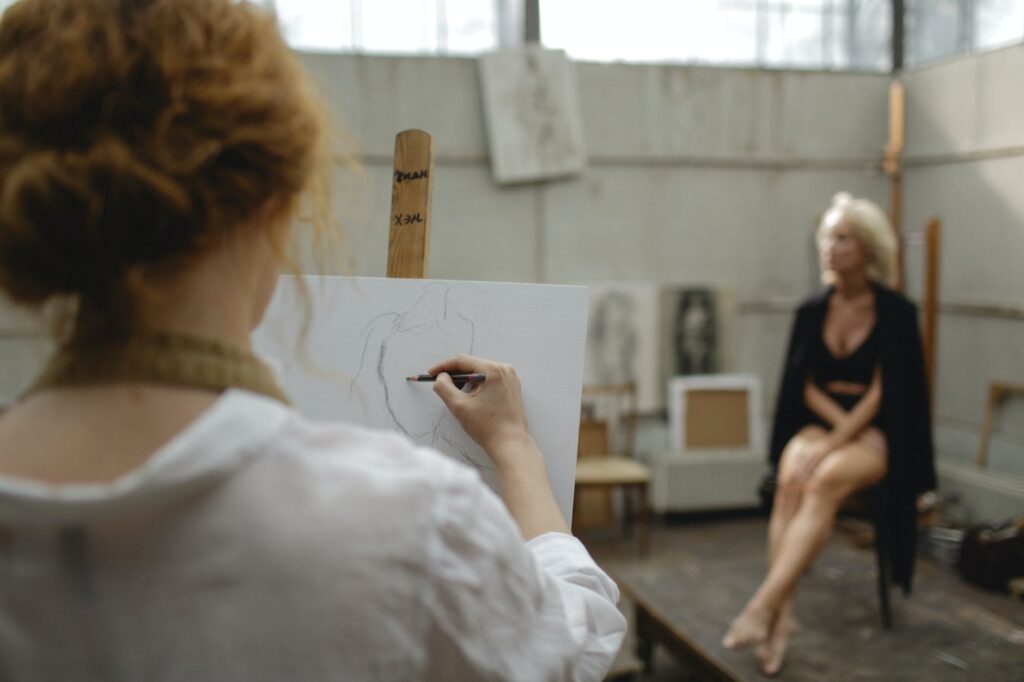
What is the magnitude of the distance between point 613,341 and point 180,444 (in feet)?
14.8

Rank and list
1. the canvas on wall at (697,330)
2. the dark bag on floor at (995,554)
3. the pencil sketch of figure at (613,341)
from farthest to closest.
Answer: the canvas on wall at (697,330) → the pencil sketch of figure at (613,341) → the dark bag on floor at (995,554)

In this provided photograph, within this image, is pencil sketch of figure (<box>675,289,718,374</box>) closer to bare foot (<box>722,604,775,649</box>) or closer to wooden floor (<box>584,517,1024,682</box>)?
wooden floor (<box>584,517,1024,682</box>)

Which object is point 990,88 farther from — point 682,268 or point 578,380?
point 578,380

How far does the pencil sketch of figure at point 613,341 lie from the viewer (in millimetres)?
4984

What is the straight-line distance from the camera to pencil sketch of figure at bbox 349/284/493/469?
1.26 m

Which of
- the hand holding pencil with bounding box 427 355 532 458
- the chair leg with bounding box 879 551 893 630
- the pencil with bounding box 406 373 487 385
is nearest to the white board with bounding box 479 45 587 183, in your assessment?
the chair leg with bounding box 879 551 893 630

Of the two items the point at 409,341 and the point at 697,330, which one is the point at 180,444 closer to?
the point at 409,341

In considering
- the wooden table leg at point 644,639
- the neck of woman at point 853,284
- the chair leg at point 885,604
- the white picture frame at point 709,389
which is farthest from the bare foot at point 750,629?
the white picture frame at point 709,389

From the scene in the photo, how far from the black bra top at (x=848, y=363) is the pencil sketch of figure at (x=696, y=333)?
5.63 ft

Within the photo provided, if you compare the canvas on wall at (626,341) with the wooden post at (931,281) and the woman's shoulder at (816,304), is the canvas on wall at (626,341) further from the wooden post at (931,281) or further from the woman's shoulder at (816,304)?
the woman's shoulder at (816,304)

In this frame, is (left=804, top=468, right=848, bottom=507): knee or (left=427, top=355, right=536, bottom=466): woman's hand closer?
(left=427, top=355, right=536, bottom=466): woman's hand

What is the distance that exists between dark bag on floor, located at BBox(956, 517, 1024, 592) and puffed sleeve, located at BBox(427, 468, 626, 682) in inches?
156

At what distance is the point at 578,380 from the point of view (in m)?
1.26

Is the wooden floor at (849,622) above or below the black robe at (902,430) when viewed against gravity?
below
